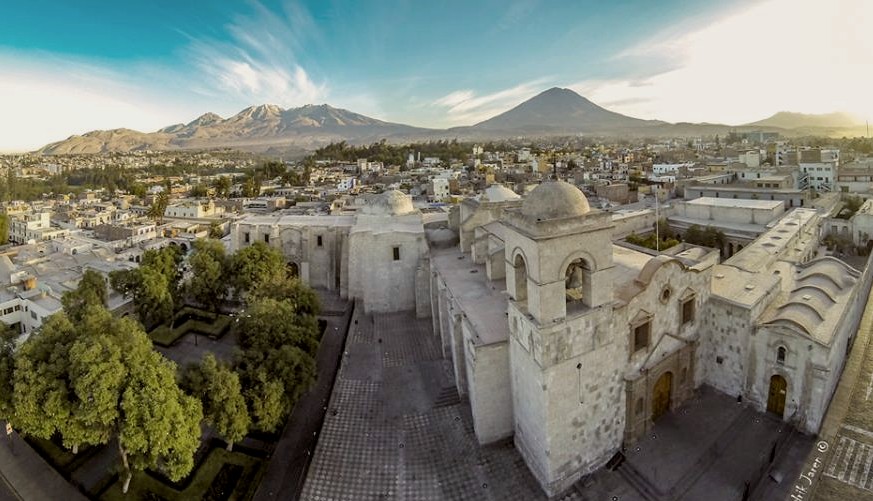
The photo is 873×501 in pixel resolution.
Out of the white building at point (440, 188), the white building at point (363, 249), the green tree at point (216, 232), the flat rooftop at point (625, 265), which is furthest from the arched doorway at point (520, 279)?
the white building at point (440, 188)

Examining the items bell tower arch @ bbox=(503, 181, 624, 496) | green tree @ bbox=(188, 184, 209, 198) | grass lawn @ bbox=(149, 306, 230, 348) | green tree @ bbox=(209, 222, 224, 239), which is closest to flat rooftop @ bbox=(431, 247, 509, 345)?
bell tower arch @ bbox=(503, 181, 624, 496)

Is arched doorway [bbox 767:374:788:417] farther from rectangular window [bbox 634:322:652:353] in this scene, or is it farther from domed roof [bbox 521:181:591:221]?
domed roof [bbox 521:181:591:221]

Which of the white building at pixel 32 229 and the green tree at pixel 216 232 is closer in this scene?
the green tree at pixel 216 232

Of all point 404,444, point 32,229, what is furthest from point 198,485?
point 32,229

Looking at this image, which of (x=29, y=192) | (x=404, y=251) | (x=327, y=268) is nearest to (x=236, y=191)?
(x=29, y=192)

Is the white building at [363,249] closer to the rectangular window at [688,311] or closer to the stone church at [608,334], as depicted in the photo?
the stone church at [608,334]

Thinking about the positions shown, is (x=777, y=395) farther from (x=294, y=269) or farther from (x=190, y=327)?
(x=294, y=269)
